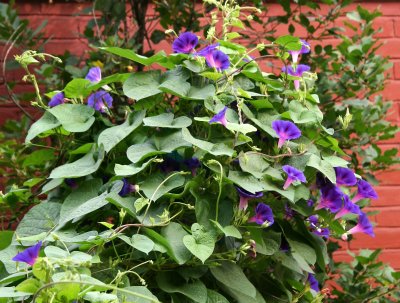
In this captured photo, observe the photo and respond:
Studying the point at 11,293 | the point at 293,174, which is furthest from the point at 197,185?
the point at 11,293

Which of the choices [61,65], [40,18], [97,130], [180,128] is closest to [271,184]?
[180,128]

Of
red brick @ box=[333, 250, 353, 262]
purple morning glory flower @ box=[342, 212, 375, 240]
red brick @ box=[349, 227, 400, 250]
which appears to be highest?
purple morning glory flower @ box=[342, 212, 375, 240]

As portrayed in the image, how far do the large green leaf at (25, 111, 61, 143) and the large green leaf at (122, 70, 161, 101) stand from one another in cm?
16

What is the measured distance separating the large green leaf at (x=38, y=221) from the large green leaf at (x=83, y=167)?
2.9 inches

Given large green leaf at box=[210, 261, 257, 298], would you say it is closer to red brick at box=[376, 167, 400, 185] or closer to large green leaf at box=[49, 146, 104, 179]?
large green leaf at box=[49, 146, 104, 179]

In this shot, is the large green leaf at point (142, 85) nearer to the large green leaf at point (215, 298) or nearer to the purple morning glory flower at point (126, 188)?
the purple morning glory flower at point (126, 188)

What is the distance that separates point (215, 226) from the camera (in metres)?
1.15

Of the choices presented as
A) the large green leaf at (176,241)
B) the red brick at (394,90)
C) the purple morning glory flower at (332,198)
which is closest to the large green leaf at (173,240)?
the large green leaf at (176,241)

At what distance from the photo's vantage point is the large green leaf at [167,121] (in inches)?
48.1

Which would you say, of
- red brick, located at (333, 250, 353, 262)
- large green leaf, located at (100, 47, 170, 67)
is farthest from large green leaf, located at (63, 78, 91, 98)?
red brick, located at (333, 250, 353, 262)

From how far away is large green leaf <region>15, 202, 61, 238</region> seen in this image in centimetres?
124

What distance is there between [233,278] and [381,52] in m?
1.67

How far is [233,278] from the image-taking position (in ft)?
3.92

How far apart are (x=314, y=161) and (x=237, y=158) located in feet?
0.47
